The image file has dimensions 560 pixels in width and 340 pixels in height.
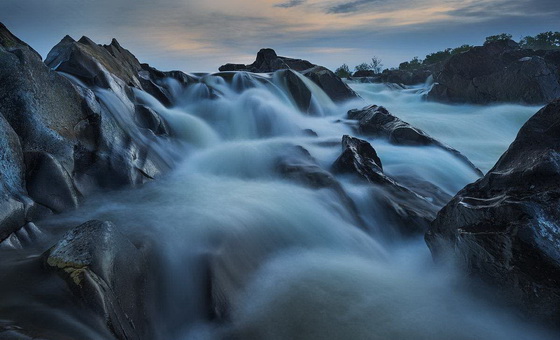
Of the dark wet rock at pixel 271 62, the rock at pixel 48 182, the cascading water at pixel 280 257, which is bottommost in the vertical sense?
the cascading water at pixel 280 257

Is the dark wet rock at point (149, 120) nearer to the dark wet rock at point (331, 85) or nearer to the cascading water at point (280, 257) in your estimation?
the cascading water at point (280, 257)

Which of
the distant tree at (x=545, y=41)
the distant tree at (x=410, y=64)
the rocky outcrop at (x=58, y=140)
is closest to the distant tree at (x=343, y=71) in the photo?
the distant tree at (x=410, y=64)

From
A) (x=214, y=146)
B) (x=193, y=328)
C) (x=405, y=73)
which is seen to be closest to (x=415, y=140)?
(x=214, y=146)

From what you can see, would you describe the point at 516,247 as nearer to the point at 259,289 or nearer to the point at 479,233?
the point at 479,233

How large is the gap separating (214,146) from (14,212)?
6734 mm

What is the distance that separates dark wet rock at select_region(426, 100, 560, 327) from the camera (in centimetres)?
420

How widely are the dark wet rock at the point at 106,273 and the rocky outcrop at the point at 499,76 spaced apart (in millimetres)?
28316

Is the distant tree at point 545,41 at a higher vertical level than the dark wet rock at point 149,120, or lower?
higher

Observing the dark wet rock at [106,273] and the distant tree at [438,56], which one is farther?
the distant tree at [438,56]

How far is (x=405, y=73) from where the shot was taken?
39875 mm

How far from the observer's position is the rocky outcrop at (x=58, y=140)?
535 centimetres

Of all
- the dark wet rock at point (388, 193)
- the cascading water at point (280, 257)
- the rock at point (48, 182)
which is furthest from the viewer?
the dark wet rock at point (388, 193)

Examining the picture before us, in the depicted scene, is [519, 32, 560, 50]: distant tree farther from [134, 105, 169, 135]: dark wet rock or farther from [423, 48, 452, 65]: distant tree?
[134, 105, 169, 135]: dark wet rock

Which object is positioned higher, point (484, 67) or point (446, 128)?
point (484, 67)
